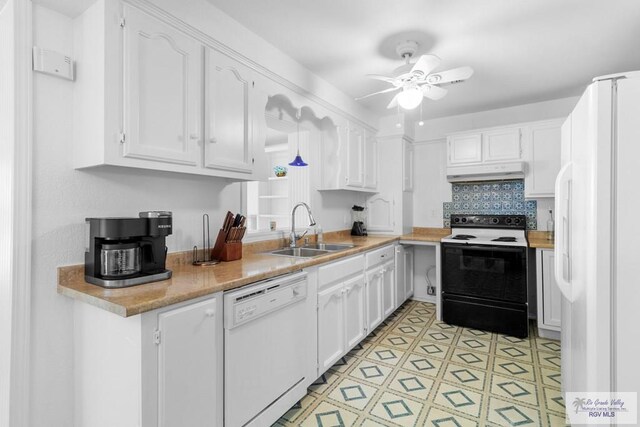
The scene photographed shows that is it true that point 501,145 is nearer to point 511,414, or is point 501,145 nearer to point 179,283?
point 511,414

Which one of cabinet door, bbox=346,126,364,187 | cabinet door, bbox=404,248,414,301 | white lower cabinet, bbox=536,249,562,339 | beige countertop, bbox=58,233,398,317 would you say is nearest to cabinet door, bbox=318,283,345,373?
beige countertop, bbox=58,233,398,317

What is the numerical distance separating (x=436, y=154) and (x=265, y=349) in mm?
3451

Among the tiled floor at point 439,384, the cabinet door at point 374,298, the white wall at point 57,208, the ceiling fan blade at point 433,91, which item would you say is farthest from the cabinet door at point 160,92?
the cabinet door at point 374,298

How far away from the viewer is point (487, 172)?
140 inches

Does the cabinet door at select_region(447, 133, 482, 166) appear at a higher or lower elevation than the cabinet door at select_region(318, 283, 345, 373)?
higher

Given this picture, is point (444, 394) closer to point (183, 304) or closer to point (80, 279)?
point (183, 304)

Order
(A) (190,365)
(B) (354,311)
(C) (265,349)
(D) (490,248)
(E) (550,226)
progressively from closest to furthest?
(A) (190,365), (C) (265,349), (B) (354,311), (D) (490,248), (E) (550,226)

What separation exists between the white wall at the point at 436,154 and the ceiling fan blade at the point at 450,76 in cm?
198

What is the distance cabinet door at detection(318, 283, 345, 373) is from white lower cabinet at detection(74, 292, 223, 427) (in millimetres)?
889

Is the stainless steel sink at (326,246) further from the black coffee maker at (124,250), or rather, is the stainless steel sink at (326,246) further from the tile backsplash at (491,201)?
the tile backsplash at (491,201)

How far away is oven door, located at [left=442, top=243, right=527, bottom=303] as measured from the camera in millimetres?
3080

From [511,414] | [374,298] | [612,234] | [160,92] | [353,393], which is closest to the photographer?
[612,234]

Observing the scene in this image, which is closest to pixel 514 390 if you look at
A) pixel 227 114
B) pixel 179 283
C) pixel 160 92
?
pixel 179 283

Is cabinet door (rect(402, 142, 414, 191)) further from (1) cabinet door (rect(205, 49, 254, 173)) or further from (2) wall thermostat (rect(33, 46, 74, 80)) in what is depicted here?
(2) wall thermostat (rect(33, 46, 74, 80))
